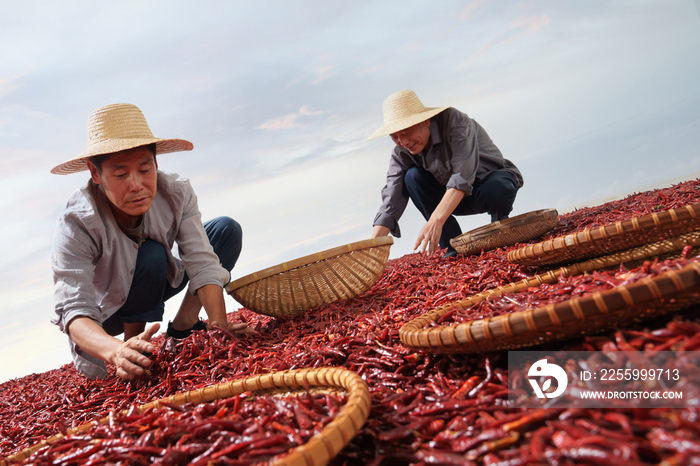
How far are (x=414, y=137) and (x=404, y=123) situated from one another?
0.25 m

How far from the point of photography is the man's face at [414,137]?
5395 mm

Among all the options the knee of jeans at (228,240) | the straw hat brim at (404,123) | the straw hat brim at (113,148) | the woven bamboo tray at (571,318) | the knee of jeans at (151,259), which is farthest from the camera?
the straw hat brim at (404,123)

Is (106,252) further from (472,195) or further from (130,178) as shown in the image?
(472,195)

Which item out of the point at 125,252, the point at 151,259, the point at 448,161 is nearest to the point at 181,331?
the point at 151,259

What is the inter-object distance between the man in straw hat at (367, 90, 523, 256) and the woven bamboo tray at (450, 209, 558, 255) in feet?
1.30

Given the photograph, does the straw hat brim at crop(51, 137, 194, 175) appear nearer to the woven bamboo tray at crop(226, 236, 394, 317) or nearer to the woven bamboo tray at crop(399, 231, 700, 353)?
the woven bamboo tray at crop(226, 236, 394, 317)

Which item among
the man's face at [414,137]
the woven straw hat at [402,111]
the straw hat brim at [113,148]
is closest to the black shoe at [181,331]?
the straw hat brim at [113,148]

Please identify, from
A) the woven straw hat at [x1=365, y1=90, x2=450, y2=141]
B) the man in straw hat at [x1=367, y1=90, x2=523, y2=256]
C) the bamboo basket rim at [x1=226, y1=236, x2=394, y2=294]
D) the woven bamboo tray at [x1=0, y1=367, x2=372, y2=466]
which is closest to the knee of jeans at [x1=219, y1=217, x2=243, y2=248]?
the bamboo basket rim at [x1=226, y1=236, x2=394, y2=294]

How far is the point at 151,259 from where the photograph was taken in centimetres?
422

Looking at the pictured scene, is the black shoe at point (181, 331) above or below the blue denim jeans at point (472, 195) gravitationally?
below

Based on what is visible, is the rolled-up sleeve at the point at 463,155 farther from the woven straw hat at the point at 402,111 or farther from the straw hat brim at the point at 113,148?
the straw hat brim at the point at 113,148

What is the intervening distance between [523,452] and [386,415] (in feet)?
2.20

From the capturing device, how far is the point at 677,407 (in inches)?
57.5

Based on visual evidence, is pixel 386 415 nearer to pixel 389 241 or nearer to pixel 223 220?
pixel 389 241
